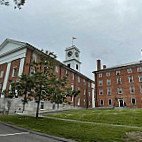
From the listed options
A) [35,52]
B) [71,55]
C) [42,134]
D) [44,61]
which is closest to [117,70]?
[71,55]

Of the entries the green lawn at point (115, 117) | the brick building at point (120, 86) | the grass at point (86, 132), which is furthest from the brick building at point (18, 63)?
the grass at point (86, 132)

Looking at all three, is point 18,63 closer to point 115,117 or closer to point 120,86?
point 115,117

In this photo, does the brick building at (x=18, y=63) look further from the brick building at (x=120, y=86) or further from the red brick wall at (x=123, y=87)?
the red brick wall at (x=123, y=87)

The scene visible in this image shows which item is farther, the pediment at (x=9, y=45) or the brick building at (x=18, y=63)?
the pediment at (x=9, y=45)

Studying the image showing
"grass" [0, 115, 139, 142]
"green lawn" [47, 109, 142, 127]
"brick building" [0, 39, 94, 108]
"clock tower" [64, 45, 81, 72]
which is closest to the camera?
"grass" [0, 115, 139, 142]

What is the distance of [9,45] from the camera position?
30.7 metres

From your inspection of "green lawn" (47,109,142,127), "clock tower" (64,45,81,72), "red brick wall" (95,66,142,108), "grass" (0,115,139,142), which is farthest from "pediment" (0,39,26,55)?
"red brick wall" (95,66,142,108)

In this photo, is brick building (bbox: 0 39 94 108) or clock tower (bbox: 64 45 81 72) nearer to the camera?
brick building (bbox: 0 39 94 108)

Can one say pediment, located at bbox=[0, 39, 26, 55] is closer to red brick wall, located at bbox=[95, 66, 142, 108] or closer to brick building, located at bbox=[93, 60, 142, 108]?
brick building, located at bbox=[93, 60, 142, 108]

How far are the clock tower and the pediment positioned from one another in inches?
907

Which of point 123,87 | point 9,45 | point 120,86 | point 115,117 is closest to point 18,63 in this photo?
point 9,45

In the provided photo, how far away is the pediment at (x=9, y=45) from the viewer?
93.0 feet

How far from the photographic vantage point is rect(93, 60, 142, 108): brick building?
3459 cm

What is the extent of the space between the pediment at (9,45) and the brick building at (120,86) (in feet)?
78.7
